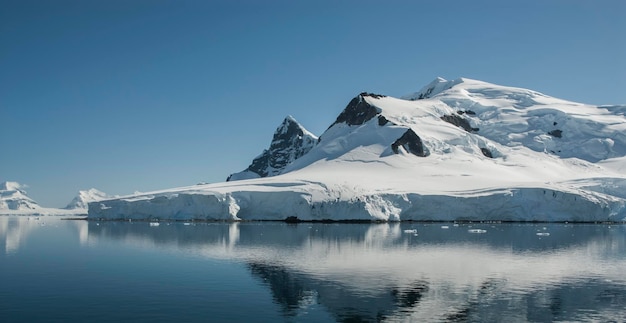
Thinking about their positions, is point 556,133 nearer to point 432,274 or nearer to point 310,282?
point 432,274

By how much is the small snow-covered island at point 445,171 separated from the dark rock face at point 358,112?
37 cm

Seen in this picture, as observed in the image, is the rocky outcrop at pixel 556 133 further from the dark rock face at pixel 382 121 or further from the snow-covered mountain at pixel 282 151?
the snow-covered mountain at pixel 282 151

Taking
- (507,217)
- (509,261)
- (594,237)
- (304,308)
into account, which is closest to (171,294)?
(304,308)

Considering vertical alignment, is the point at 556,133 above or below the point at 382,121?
below

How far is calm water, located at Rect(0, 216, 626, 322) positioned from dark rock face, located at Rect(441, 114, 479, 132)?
87983 mm

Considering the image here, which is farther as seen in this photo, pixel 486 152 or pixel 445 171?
pixel 486 152

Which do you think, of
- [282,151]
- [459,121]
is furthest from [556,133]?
[282,151]

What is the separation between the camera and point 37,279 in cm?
3023

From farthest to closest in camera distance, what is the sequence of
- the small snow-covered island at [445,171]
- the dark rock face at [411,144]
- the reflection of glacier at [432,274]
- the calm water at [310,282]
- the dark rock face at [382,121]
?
the dark rock face at [382,121] < the dark rock face at [411,144] < the small snow-covered island at [445,171] < the reflection of glacier at [432,274] < the calm water at [310,282]

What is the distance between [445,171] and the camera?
10956cm

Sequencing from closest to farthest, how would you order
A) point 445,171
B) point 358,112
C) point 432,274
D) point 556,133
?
point 432,274 < point 445,171 < point 556,133 < point 358,112

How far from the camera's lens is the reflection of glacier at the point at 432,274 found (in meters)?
23.8

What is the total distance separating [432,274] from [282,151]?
161 meters

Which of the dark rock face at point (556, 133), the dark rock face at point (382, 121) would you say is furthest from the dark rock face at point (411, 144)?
the dark rock face at point (556, 133)
